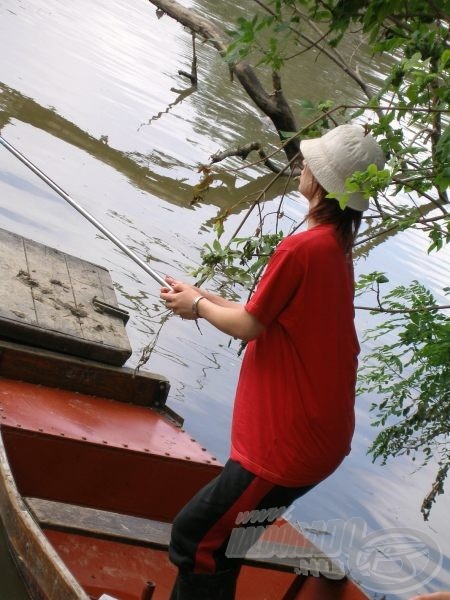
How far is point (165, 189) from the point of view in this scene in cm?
971

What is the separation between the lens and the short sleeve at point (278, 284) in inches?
105

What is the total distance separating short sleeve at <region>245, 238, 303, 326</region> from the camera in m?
2.67

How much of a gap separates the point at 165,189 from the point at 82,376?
5410 millimetres

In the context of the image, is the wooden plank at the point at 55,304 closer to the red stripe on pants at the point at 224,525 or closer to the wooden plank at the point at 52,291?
the wooden plank at the point at 52,291

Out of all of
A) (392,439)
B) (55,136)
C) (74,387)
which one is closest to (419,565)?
(392,439)

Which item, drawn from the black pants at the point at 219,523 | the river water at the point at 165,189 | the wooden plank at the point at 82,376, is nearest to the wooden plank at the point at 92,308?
the wooden plank at the point at 82,376

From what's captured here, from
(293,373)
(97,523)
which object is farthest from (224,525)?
(97,523)

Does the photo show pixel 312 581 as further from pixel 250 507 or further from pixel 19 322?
pixel 19 322

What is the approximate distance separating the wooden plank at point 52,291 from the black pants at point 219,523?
1713mm

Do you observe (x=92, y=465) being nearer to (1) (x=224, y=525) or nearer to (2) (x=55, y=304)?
(2) (x=55, y=304)

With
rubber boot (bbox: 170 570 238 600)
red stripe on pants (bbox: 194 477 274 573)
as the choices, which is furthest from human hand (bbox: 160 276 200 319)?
rubber boot (bbox: 170 570 238 600)

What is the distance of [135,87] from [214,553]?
1008 cm

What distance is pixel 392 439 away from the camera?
18.6 ft

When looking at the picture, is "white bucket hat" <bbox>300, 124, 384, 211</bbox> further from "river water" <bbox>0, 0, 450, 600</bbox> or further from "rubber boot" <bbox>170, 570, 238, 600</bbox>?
"river water" <bbox>0, 0, 450, 600</bbox>
